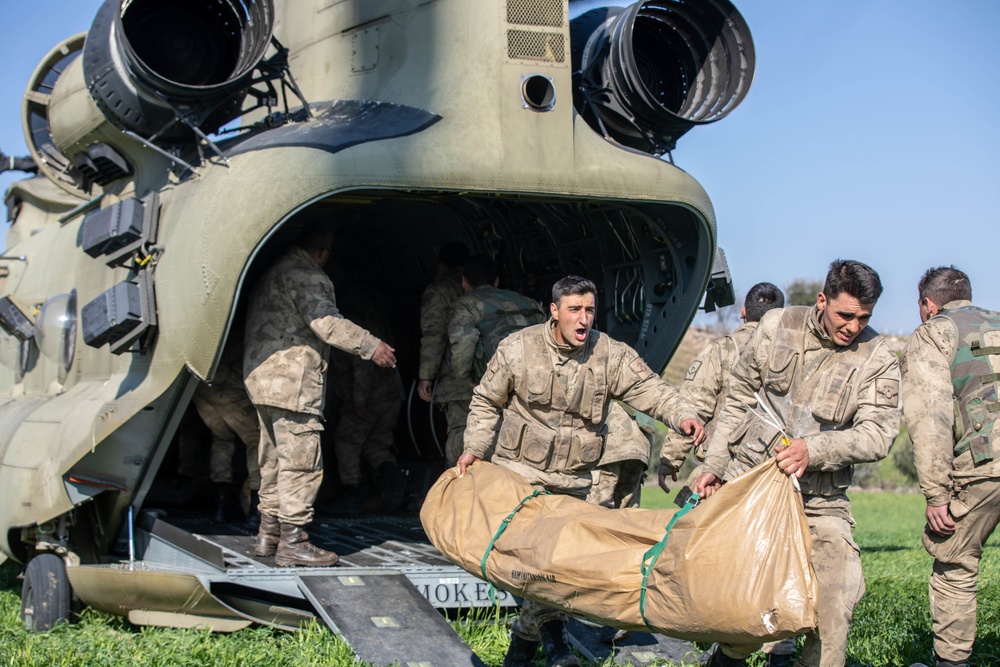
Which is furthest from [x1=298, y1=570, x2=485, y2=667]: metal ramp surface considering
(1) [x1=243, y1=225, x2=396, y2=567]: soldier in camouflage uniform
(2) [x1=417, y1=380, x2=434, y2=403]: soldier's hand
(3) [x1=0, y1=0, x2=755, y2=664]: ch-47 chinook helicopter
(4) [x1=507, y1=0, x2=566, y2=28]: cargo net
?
(4) [x1=507, y1=0, x2=566, y2=28]: cargo net

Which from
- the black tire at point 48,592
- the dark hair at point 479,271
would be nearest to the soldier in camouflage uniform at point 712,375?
the dark hair at point 479,271

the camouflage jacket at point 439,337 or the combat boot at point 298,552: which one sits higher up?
the camouflage jacket at point 439,337

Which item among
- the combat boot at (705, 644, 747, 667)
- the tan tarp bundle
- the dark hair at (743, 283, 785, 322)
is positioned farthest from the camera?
the dark hair at (743, 283, 785, 322)

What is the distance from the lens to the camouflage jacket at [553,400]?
5320 mm

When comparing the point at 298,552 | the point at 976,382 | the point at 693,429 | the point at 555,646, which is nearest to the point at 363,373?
the point at 298,552

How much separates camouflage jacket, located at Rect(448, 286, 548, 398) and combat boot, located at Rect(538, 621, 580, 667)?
2.37 m

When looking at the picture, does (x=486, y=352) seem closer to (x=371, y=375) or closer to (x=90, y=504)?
(x=371, y=375)

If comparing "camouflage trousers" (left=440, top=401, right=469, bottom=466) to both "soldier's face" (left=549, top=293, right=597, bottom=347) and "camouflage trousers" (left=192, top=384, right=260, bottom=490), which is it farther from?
"soldier's face" (left=549, top=293, right=597, bottom=347)

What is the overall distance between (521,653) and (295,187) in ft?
8.29

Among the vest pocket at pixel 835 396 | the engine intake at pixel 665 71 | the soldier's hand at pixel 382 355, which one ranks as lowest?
the vest pocket at pixel 835 396

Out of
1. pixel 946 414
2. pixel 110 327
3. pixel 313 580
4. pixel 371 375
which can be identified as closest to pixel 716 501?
pixel 946 414

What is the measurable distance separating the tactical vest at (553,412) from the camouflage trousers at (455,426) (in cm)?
193

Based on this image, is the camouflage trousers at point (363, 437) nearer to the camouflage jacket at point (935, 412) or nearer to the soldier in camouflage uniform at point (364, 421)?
the soldier in camouflage uniform at point (364, 421)

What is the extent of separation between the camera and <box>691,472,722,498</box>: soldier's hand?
472cm
